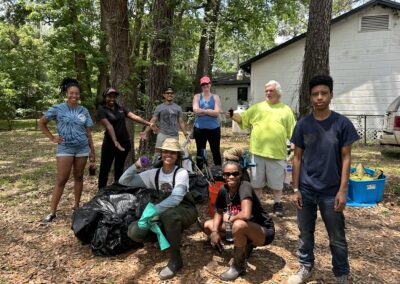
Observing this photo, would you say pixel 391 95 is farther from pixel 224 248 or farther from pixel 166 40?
pixel 224 248

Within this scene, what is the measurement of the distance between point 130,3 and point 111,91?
2.41 metres

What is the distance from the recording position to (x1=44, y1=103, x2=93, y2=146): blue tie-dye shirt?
4328mm

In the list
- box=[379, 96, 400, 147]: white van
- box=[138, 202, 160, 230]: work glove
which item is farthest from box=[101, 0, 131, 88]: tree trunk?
box=[379, 96, 400, 147]: white van

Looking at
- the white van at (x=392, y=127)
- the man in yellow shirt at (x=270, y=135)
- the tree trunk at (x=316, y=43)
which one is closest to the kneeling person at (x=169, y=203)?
the man in yellow shirt at (x=270, y=135)

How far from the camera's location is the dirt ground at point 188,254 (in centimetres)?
331

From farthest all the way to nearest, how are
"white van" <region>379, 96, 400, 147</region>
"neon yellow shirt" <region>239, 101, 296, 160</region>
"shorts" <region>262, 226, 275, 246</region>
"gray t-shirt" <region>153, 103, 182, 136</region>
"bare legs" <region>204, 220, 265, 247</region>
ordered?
"white van" <region>379, 96, 400, 147</region>, "gray t-shirt" <region>153, 103, 182, 136</region>, "neon yellow shirt" <region>239, 101, 296, 160</region>, "shorts" <region>262, 226, 275, 246</region>, "bare legs" <region>204, 220, 265, 247</region>

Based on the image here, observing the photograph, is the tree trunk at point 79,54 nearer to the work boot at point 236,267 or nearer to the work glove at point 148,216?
the work glove at point 148,216

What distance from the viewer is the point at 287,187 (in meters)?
6.05

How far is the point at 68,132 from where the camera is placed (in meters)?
4.33

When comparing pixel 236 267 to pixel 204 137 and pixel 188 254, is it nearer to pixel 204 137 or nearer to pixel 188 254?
pixel 188 254

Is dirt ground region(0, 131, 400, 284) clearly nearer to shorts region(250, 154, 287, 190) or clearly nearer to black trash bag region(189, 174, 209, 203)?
black trash bag region(189, 174, 209, 203)

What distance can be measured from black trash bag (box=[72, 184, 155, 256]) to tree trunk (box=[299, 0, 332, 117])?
333 cm

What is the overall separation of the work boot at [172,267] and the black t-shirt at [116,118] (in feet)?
7.11

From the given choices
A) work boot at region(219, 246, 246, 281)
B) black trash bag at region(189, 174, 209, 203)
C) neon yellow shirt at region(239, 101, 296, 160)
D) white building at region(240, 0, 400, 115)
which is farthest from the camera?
white building at region(240, 0, 400, 115)
